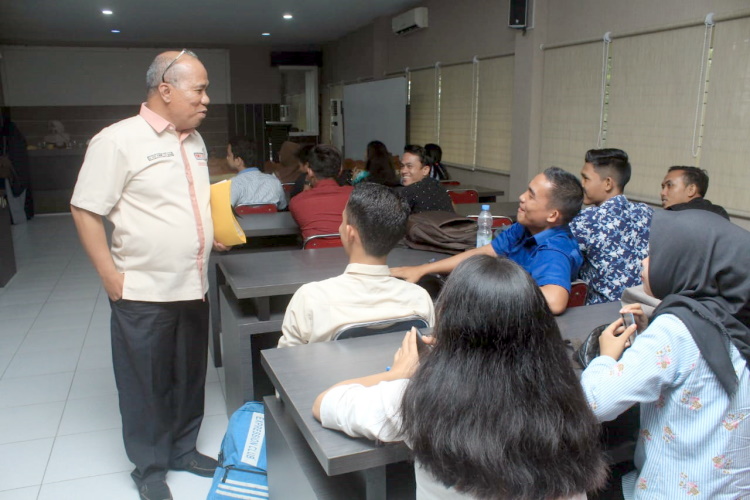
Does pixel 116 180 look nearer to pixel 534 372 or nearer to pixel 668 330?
pixel 534 372

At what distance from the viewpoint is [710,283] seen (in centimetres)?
125

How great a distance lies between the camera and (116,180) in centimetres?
190

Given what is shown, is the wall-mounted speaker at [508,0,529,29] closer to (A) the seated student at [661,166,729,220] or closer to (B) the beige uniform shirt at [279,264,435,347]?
(A) the seated student at [661,166,729,220]

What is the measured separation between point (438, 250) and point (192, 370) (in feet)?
3.94

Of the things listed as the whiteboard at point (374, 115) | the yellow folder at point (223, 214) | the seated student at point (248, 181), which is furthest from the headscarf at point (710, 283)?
the whiteboard at point (374, 115)

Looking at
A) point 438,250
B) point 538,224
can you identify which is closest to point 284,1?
point 438,250

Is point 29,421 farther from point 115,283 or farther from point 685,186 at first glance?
point 685,186

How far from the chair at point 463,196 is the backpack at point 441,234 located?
7.27ft

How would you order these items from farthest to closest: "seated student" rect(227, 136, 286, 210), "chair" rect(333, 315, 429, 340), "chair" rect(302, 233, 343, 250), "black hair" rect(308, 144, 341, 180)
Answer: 1. "seated student" rect(227, 136, 286, 210)
2. "black hair" rect(308, 144, 341, 180)
3. "chair" rect(302, 233, 343, 250)
4. "chair" rect(333, 315, 429, 340)

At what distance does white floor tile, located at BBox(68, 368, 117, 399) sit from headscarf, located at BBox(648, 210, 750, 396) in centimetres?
273

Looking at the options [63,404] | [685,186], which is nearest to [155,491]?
[63,404]

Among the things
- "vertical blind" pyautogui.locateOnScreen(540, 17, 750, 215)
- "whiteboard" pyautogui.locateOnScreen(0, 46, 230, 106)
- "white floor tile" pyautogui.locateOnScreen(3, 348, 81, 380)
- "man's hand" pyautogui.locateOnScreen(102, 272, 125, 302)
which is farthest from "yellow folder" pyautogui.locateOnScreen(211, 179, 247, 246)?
"whiteboard" pyautogui.locateOnScreen(0, 46, 230, 106)

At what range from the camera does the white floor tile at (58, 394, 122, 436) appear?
2.71 metres

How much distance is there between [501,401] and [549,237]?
1.33 m
